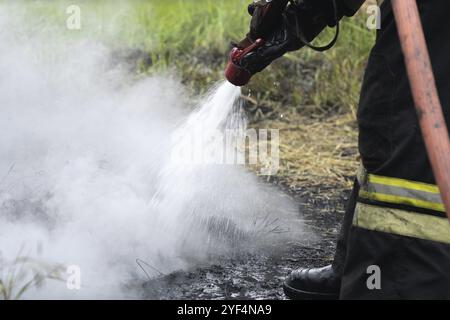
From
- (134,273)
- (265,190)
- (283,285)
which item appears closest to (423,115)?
(283,285)

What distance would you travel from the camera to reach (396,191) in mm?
1698

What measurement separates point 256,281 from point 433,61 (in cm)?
98

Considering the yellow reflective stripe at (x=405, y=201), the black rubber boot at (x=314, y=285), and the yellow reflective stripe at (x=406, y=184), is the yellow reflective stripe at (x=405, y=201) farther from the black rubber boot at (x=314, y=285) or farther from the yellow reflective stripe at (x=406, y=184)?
the black rubber boot at (x=314, y=285)

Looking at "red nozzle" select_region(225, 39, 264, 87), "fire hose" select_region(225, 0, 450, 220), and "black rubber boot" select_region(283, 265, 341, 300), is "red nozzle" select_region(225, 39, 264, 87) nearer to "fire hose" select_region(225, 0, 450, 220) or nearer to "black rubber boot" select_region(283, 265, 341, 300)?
"fire hose" select_region(225, 0, 450, 220)

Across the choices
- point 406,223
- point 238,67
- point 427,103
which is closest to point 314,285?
point 406,223

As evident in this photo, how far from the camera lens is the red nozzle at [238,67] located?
198 centimetres

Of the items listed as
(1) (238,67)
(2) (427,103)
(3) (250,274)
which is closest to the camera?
(2) (427,103)

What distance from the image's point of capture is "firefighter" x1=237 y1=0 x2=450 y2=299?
1665 mm

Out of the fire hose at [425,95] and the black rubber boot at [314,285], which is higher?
the fire hose at [425,95]

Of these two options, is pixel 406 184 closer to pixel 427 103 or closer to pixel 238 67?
pixel 427 103

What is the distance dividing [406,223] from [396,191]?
0.29ft

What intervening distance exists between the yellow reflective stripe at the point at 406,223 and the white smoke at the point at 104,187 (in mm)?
800

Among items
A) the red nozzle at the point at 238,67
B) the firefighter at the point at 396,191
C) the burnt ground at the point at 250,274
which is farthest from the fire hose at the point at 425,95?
the burnt ground at the point at 250,274

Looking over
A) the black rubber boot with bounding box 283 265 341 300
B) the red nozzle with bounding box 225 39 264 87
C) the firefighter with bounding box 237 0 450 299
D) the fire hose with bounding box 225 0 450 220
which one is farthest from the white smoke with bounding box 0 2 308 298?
the fire hose with bounding box 225 0 450 220
